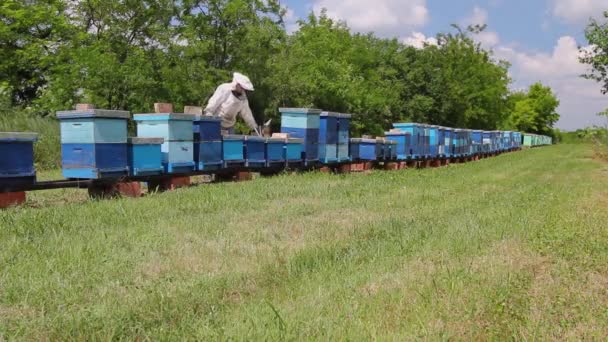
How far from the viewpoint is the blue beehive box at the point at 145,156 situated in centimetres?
764

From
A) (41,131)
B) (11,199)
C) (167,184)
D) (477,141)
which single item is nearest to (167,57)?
(41,131)

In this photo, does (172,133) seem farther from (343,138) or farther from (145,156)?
(343,138)

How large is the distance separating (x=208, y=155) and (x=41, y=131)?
719cm

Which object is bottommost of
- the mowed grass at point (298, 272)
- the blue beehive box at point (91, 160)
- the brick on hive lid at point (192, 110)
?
the mowed grass at point (298, 272)

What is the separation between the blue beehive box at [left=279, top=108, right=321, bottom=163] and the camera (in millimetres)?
11305

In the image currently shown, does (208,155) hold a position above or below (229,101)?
below

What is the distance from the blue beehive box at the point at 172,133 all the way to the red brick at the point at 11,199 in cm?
213

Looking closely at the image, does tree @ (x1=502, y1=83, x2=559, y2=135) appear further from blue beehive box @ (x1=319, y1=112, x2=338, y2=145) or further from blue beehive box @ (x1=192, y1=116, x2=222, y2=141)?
blue beehive box @ (x1=192, y1=116, x2=222, y2=141)

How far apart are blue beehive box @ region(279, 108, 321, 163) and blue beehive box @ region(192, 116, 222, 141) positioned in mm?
2396

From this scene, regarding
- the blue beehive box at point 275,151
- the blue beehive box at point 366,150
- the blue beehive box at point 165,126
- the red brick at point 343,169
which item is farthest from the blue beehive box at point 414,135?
the blue beehive box at point 165,126

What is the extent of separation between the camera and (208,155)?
29.6 feet

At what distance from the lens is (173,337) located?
2.48 m

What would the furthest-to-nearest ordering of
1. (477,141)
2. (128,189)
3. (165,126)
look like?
(477,141) → (165,126) → (128,189)

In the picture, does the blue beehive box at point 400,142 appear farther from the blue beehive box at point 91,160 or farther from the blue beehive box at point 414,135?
the blue beehive box at point 91,160
